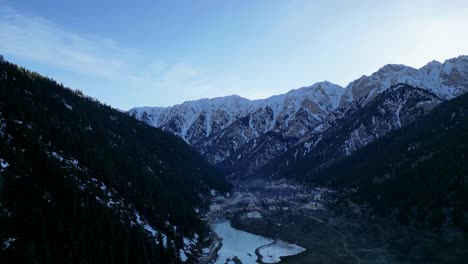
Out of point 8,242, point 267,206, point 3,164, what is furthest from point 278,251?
point 3,164

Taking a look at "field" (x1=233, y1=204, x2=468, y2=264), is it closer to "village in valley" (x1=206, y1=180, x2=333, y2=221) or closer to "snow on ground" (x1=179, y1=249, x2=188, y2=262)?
"village in valley" (x1=206, y1=180, x2=333, y2=221)

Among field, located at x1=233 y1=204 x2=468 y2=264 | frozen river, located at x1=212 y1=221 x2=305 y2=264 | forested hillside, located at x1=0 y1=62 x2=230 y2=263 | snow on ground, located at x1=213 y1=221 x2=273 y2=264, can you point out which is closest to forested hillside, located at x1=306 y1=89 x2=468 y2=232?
field, located at x1=233 y1=204 x2=468 y2=264

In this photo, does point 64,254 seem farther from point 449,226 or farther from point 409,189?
point 409,189

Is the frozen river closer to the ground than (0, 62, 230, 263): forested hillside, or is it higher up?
closer to the ground

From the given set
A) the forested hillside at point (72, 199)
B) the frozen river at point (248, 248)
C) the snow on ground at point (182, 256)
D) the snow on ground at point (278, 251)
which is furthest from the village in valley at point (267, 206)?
the snow on ground at point (182, 256)

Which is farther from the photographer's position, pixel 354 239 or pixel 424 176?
pixel 424 176

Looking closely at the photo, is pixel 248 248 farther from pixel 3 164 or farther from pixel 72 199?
pixel 3 164

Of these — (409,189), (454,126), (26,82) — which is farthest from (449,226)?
(26,82)
